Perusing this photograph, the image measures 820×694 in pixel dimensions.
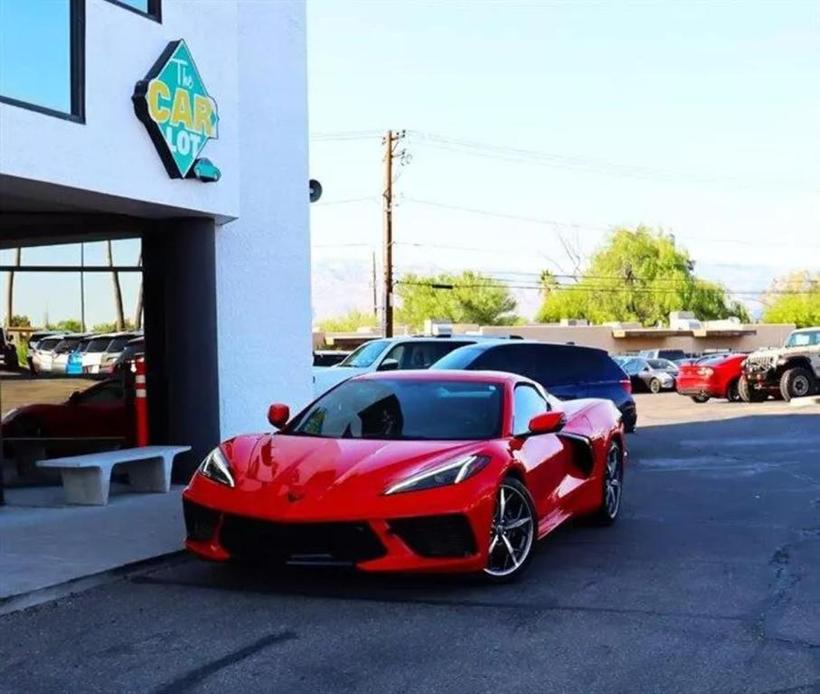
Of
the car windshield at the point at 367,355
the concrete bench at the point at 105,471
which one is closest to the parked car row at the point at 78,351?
the concrete bench at the point at 105,471

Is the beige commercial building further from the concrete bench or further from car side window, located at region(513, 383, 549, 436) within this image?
car side window, located at region(513, 383, 549, 436)

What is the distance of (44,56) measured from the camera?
336 inches

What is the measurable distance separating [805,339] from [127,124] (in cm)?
2261

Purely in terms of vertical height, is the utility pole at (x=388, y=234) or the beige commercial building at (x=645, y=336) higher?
the utility pole at (x=388, y=234)

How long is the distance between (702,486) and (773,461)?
279cm

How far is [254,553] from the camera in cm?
607

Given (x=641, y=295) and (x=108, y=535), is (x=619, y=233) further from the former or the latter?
(x=108, y=535)

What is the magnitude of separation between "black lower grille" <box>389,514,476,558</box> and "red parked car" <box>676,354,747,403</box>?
75.5 ft

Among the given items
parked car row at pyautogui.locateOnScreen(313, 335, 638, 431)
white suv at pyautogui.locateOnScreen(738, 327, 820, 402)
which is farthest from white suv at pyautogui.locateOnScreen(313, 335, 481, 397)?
white suv at pyautogui.locateOnScreen(738, 327, 820, 402)

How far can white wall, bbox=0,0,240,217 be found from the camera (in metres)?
8.32

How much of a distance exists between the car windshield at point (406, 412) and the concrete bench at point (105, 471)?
9.32 ft

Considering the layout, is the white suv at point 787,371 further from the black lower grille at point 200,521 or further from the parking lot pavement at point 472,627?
the black lower grille at point 200,521

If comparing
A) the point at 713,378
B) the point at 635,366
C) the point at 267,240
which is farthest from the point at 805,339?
the point at 267,240

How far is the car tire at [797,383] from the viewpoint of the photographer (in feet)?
88.0
